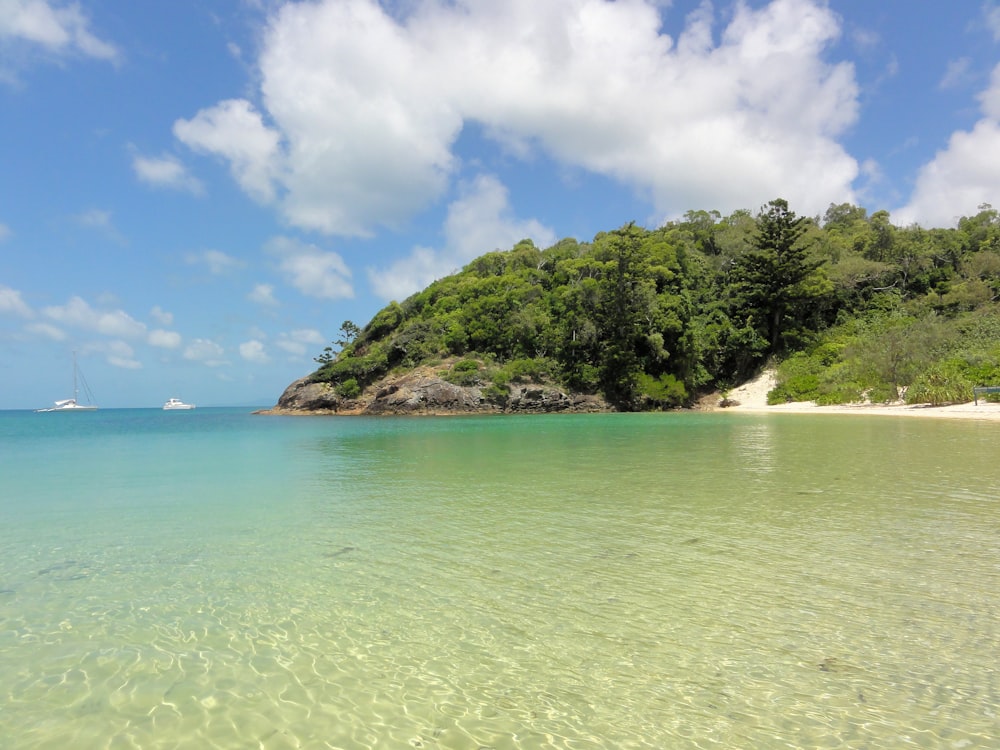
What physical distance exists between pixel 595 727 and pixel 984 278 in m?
66.2

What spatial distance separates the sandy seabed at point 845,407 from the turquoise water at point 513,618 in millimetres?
23019

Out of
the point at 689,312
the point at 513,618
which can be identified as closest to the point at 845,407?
the point at 689,312

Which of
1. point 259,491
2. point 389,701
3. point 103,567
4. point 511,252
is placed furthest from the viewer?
point 511,252

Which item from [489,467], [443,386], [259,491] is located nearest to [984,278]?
[443,386]

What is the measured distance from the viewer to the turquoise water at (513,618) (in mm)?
3256

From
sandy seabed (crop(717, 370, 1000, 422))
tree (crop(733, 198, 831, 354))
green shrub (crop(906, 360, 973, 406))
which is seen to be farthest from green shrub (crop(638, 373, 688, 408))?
green shrub (crop(906, 360, 973, 406))

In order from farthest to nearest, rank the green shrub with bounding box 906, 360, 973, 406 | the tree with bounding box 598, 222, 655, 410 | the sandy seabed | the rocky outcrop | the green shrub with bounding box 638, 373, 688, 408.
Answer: the tree with bounding box 598, 222, 655, 410
the green shrub with bounding box 638, 373, 688, 408
the rocky outcrop
the green shrub with bounding box 906, 360, 973, 406
the sandy seabed

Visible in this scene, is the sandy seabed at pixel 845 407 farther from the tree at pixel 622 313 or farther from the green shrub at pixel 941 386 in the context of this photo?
the tree at pixel 622 313

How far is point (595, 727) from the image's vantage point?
317cm

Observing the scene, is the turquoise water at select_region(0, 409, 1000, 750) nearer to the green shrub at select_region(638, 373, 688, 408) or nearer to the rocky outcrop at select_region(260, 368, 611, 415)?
the rocky outcrop at select_region(260, 368, 611, 415)

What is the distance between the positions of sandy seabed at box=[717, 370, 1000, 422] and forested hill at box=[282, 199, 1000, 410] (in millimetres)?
1864

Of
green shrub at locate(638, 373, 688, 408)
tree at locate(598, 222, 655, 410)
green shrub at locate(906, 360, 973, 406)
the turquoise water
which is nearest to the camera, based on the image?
the turquoise water

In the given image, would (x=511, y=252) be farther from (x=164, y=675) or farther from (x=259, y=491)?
(x=164, y=675)

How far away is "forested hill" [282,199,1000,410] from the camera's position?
4984 centimetres
